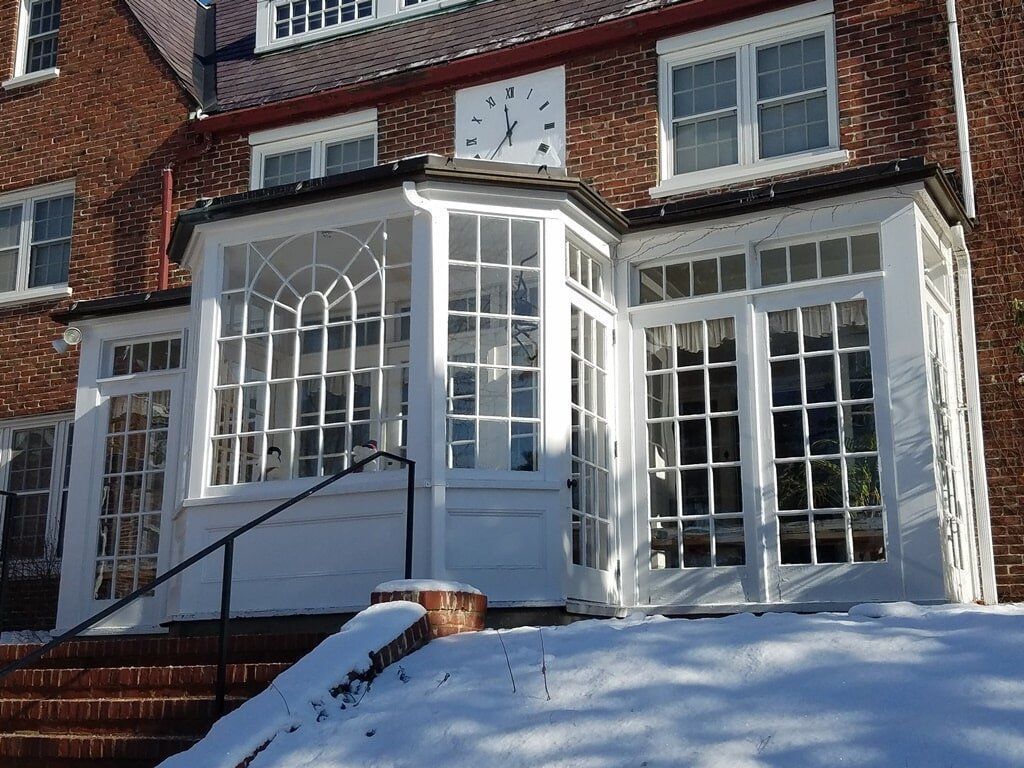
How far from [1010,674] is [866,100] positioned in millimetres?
6747

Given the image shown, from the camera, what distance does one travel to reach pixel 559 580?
329 inches

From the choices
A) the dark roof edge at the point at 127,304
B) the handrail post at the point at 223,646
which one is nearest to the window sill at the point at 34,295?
the dark roof edge at the point at 127,304

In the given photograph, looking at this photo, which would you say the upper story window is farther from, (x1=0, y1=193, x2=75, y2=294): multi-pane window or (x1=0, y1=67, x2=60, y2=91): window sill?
(x1=0, y1=193, x2=75, y2=294): multi-pane window

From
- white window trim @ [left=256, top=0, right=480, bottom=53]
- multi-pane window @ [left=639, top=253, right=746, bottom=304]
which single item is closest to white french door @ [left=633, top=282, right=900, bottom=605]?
multi-pane window @ [left=639, top=253, right=746, bottom=304]

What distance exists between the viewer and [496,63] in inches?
474

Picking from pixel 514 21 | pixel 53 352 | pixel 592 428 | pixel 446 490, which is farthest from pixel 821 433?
pixel 53 352

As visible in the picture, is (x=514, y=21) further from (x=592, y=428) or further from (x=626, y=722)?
(x=626, y=722)

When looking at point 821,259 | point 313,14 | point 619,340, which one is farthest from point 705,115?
point 313,14

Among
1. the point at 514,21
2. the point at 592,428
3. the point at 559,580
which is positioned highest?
the point at 514,21

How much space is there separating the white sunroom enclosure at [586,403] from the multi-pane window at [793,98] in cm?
149

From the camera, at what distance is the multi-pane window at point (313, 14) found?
1348 centimetres

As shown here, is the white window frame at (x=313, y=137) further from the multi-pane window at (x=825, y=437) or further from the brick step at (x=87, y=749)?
the brick step at (x=87, y=749)

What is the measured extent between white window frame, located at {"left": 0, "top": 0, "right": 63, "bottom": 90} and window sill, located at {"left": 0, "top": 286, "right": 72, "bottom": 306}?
8.58 feet

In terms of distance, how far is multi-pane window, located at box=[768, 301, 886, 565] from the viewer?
869 cm
